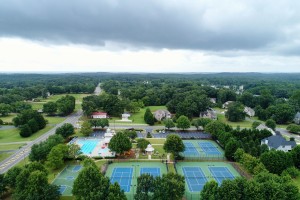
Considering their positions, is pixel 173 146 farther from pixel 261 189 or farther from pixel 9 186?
pixel 9 186

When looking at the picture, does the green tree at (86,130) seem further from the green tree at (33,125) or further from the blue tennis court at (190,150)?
the blue tennis court at (190,150)

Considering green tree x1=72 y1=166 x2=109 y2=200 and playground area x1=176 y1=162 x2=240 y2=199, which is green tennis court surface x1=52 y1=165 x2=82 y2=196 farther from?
playground area x1=176 y1=162 x2=240 y2=199

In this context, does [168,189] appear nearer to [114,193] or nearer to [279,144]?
[114,193]

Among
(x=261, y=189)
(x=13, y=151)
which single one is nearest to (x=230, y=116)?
(x=261, y=189)

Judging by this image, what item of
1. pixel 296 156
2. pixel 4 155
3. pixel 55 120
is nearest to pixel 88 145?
pixel 4 155

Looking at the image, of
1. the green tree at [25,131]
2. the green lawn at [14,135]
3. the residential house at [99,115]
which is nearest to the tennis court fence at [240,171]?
the green lawn at [14,135]

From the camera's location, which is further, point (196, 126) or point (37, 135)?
point (196, 126)

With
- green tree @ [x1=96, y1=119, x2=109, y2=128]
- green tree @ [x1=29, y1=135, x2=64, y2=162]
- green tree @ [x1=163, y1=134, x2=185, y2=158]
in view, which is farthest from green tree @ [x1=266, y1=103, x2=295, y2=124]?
green tree @ [x1=29, y1=135, x2=64, y2=162]
